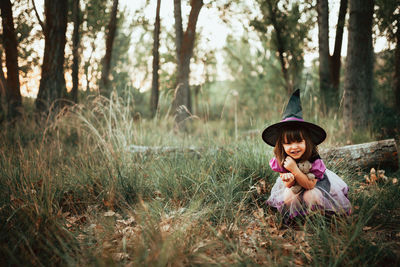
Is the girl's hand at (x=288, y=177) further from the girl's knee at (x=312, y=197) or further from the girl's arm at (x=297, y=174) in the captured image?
the girl's knee at (x=312, y=197)

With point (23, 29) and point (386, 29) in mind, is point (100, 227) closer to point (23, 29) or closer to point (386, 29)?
point (23, 29)

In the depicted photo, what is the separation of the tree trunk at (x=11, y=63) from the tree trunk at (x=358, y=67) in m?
7.42

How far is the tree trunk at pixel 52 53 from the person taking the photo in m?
6.19

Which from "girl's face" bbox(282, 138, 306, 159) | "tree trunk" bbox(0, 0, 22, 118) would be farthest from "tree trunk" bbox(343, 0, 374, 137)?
"tree trunk" bbox(0, 0, 22, 118)

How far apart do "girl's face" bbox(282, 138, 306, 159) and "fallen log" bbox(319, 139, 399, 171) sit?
149 centimetres

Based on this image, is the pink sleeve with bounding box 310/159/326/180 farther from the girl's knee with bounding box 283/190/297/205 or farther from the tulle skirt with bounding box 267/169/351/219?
the girl's knee with bounding box 283/190/297/205

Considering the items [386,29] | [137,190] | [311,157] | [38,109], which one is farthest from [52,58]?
[386,29]

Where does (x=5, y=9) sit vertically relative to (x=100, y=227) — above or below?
above

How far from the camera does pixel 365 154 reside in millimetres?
3504

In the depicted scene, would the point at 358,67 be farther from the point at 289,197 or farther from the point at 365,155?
the point at 289,197

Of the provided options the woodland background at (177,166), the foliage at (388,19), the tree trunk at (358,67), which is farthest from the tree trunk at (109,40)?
the foliage at (388,19)

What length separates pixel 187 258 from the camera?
1.77 meters

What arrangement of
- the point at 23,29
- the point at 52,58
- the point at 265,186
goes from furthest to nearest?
the point at 23,29
the point at 52,58
the point at 265,186

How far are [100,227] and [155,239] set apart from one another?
813mm
